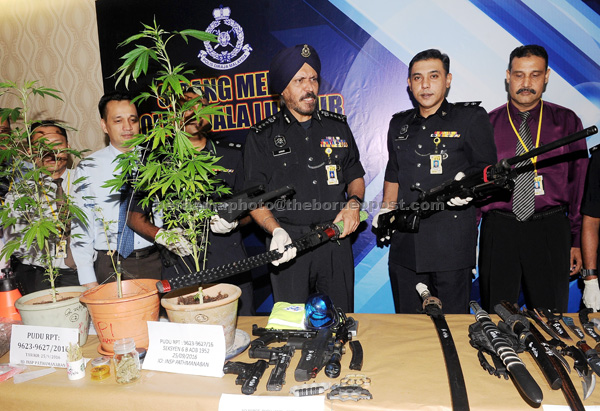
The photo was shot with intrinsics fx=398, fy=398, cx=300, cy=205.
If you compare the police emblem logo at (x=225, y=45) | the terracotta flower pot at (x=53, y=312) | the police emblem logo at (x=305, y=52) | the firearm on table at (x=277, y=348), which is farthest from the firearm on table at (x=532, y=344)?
the police emblem logo at (x=225, y=45)

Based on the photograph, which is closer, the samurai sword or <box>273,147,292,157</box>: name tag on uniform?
the samurai sword

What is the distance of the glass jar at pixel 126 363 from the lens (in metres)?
1.34

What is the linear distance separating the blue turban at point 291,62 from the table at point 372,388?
175 cm

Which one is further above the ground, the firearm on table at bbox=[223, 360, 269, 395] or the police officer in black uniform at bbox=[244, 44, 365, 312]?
the police officer in black uniform at bbox=[244, 44, 365, 312]

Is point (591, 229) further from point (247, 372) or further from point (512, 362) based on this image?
point (247, 372)

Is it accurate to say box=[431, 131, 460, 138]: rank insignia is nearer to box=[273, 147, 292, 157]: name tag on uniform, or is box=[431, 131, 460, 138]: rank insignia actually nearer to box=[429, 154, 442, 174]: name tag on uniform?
box=[429, 154, 442, 174]: name tag on uniform

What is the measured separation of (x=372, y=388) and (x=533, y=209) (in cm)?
192

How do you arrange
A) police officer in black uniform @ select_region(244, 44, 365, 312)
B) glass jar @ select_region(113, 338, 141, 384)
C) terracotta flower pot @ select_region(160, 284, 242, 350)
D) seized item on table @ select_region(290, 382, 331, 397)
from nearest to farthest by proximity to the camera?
1. seized item on table @ select_region(290, 382, 331, 397)
2. glass jar @ select_region(113, 338, 141, 384)
3. terracotta flower pot @ select_region(160, 284, 242, 350)
4. police officer in black uniform @ select_region(244, 44, 365, 312)

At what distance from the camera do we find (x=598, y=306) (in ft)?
8.39

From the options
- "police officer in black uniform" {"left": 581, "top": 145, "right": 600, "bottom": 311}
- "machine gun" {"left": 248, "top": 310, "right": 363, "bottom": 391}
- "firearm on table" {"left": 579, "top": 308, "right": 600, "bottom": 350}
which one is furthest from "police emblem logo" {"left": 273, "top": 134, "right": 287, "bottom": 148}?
"police officer in black uniform" {"left": 581, "top": 145, "right": 600, "bottom": 311}

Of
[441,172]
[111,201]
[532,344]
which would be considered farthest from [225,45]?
[532,344]

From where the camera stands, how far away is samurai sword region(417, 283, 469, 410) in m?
1.15

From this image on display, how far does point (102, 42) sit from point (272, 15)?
5.47 ft

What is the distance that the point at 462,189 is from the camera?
233cm
